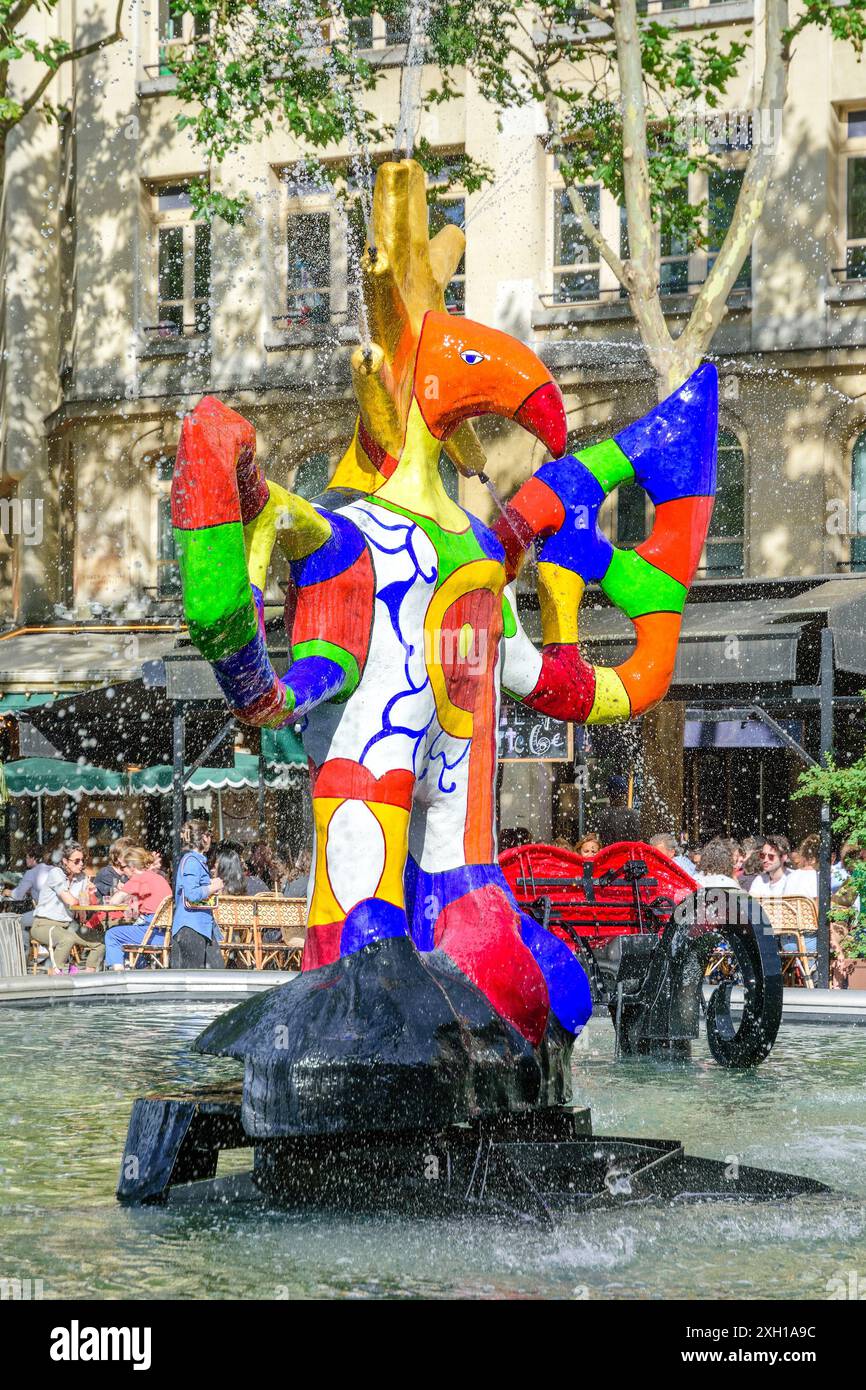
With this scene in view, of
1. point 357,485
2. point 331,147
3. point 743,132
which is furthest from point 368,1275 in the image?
point 331,147

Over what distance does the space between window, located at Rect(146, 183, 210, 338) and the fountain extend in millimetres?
16900

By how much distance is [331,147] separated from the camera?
20.6 meters

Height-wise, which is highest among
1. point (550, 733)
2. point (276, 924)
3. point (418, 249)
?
point (418, 249)

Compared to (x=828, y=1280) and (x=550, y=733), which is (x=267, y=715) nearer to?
(x=828, y=1280)

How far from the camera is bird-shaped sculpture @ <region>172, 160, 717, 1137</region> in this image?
14.3ft

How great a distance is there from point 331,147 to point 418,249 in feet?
53.3

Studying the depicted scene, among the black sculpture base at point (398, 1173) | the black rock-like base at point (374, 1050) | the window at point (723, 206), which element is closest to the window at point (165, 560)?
the window at point (723, 206)

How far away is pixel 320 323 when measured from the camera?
21.1 metres

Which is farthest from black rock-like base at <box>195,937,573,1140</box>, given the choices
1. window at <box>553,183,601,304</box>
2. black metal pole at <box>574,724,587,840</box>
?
window at <box>553,183,601,304</box>

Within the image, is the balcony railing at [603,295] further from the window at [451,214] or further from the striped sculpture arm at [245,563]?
the striped sculpture arm at [245,563]

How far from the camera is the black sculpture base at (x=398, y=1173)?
4.54m

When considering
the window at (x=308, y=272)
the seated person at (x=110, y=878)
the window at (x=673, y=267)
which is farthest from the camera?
the window at (x=308, y=272)

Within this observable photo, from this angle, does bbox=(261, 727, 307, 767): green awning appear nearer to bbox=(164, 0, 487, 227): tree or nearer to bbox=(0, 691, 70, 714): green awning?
bbox=(0, 691, 70, 714): green awning

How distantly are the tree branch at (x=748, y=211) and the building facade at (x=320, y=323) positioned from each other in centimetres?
429
